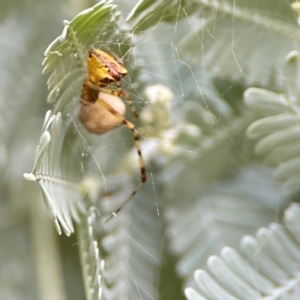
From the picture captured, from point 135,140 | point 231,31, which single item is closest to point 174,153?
point 135,140

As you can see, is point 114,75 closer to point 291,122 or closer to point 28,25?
point 291,122

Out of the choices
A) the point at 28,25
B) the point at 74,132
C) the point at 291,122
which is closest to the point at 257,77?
the point at 291,122

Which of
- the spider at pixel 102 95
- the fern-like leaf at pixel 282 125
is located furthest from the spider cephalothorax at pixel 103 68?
the fern-like leaf at pixel 282 125

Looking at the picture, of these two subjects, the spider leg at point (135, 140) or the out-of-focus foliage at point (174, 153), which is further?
the spider leg at point (135, 140)

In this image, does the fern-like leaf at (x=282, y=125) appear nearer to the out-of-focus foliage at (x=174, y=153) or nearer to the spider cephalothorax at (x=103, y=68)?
the out-of-focus foliage at (x=174, y=153)

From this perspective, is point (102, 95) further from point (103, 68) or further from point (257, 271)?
point (257, 271)

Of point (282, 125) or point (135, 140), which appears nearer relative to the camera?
point (282, 125)

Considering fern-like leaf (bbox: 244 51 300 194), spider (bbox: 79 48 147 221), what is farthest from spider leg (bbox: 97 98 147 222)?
fern-like leaf (bbox: 244 51 300 194)

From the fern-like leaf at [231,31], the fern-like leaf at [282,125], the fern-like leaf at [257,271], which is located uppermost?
the fern-like leaf at [231,31]

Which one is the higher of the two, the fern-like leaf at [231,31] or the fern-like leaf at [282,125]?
the fern-like leaf at [231,31]
